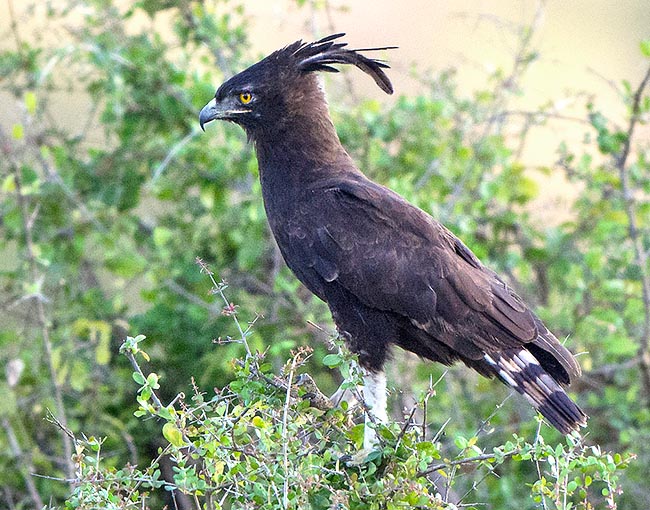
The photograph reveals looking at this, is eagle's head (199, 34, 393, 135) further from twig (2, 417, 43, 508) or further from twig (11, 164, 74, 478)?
twig (2, 417, 43, 508)

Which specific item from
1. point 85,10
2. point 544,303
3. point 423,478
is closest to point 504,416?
point 544,303

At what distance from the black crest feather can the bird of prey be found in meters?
A: 0.06

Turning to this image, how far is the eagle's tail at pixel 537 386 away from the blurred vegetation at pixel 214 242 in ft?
5.32

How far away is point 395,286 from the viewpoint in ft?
15.3

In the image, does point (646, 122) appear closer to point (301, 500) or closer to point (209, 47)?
point (209, 47)

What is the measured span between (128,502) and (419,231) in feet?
6.53

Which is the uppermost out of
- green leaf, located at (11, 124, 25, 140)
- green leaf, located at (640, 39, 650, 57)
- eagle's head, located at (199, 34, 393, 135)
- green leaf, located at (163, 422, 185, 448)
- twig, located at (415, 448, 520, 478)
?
green leaf, located at (640, 39, 650, 57)

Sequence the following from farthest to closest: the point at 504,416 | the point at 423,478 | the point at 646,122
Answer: the point at 504,416
the point at 646,122
the point at 423,478

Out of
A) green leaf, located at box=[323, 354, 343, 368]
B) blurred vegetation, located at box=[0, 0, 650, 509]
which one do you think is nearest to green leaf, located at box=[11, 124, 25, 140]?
blurred vegetation, located at box=[0, 0, 650, 509]

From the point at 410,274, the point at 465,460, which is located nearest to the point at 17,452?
the point at 410,274

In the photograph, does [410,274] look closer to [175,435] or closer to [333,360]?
[333,360]

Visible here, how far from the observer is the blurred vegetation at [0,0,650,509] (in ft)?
21.7

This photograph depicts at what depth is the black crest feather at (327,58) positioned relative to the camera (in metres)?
5.01

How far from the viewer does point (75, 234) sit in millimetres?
7156
